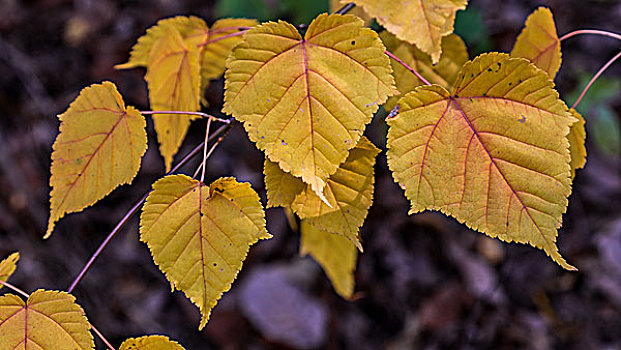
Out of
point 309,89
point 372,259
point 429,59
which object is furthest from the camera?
point 372,259

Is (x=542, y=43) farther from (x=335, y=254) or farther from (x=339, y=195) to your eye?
(x=335, y=254)

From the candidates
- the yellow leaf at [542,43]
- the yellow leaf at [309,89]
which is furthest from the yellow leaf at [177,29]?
the yellow leaf at [542,43]

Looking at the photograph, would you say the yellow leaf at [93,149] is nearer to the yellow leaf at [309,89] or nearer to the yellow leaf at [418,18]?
the yellow leaf at [309,89]

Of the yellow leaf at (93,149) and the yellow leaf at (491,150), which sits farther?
the yellow leaf at (93,149)

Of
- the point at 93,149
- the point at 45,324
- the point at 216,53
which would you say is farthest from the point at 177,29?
the point at 45,324

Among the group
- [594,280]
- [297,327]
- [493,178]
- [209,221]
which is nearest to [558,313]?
[594,280]

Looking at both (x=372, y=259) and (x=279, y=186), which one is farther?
(x=372, y=259)

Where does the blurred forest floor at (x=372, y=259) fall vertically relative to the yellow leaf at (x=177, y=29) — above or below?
below
